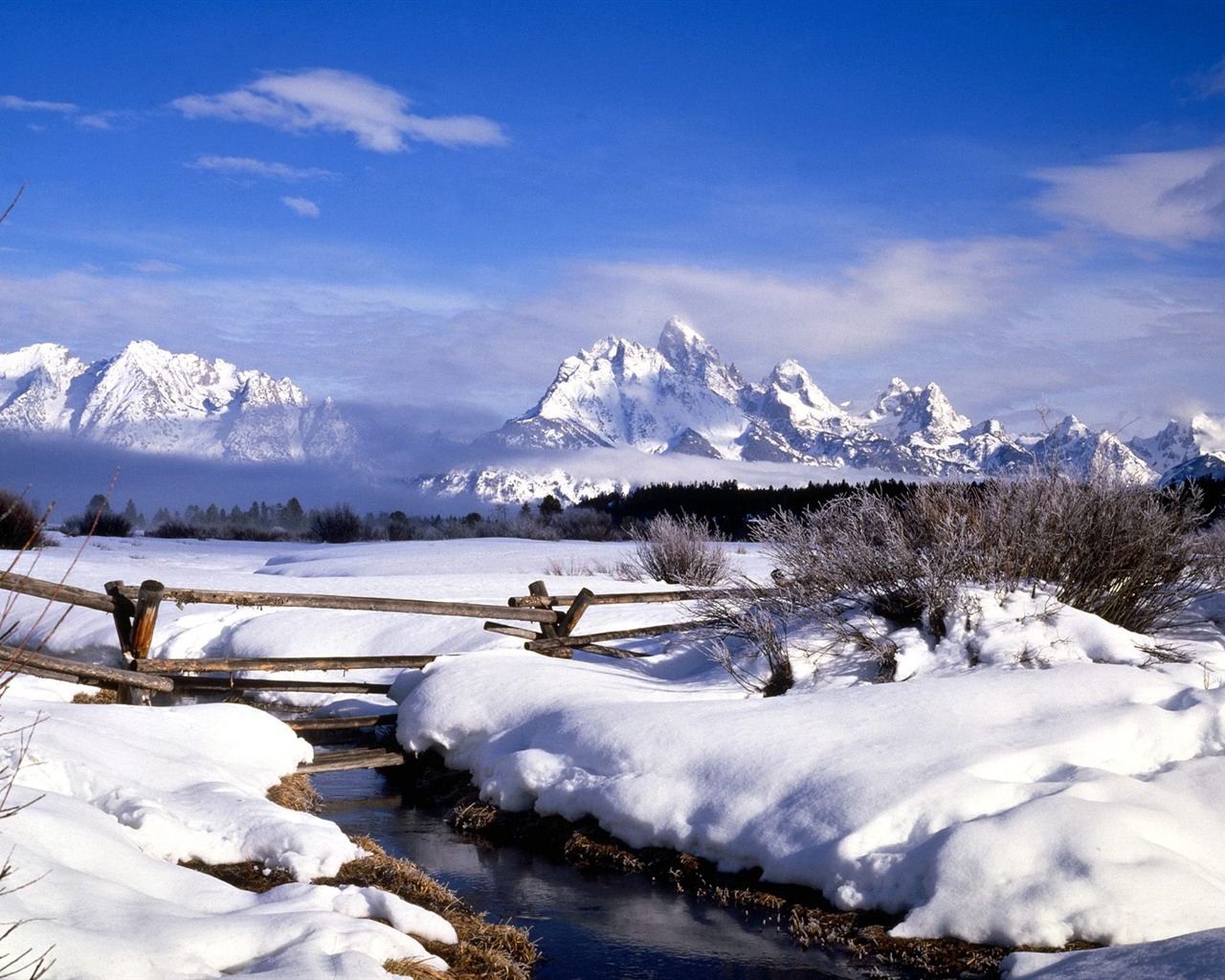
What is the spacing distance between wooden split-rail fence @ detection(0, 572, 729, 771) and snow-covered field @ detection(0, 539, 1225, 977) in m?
0.37

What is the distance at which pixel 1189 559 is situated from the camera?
36.0 feet

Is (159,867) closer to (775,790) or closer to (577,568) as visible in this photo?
(775,790)

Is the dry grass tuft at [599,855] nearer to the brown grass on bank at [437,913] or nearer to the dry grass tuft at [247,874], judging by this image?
the brown grass on bank at [437,913]

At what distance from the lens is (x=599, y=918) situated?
6.41m

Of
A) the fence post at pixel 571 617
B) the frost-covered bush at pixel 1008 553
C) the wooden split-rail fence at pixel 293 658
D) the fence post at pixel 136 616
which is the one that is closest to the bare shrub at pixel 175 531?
the wooden split-rail fence at pixel 293 658

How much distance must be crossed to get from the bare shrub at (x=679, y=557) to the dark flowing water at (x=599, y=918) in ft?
37.8

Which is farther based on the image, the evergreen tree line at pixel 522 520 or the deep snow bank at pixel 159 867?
the evergreen tree line at pixel 522 520

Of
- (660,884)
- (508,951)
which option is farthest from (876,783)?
(508,951)

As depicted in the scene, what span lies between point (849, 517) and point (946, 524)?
998 mm

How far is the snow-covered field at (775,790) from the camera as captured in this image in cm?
435

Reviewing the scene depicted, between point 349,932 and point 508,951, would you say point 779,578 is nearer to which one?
point 508,951

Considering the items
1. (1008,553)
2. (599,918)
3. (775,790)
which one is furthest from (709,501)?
(599,918)

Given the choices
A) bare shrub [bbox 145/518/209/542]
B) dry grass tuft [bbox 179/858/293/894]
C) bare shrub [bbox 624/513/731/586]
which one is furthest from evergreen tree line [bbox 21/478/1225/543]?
dry grass tuft [bbox 179/858/293/894]

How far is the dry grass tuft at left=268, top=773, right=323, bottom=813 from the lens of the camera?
7.83 meters
